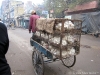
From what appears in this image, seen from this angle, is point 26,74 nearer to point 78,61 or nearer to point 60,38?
point 60,38

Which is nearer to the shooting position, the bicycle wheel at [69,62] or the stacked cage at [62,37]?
the stacked cage at [62,37]

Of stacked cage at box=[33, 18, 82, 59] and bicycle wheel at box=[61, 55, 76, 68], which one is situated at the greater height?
stacked cage at box=[33, 18, 82, 59]

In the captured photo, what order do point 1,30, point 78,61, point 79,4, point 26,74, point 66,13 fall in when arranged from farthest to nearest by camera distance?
point 66,13 → point 79,4 → point 78,61 → point 26,74 → point 1,30

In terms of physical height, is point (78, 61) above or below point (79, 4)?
below

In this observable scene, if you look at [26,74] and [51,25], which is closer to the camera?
[51,25]

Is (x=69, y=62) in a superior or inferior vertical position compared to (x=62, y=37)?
inferior

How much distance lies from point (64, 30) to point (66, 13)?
62.5 feet

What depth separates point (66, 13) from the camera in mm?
23406

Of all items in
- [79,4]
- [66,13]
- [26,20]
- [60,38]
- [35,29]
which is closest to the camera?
[60,38]

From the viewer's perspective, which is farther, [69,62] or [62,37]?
→ [69,62]

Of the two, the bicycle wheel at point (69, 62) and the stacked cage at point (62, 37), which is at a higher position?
the stacked cage at point (62, 37)

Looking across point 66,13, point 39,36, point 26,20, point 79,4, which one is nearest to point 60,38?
point 39,36

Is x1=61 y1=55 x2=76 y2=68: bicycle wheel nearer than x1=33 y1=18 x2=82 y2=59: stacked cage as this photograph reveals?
No

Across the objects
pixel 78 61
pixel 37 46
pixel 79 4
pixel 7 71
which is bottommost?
pixel 78 61
